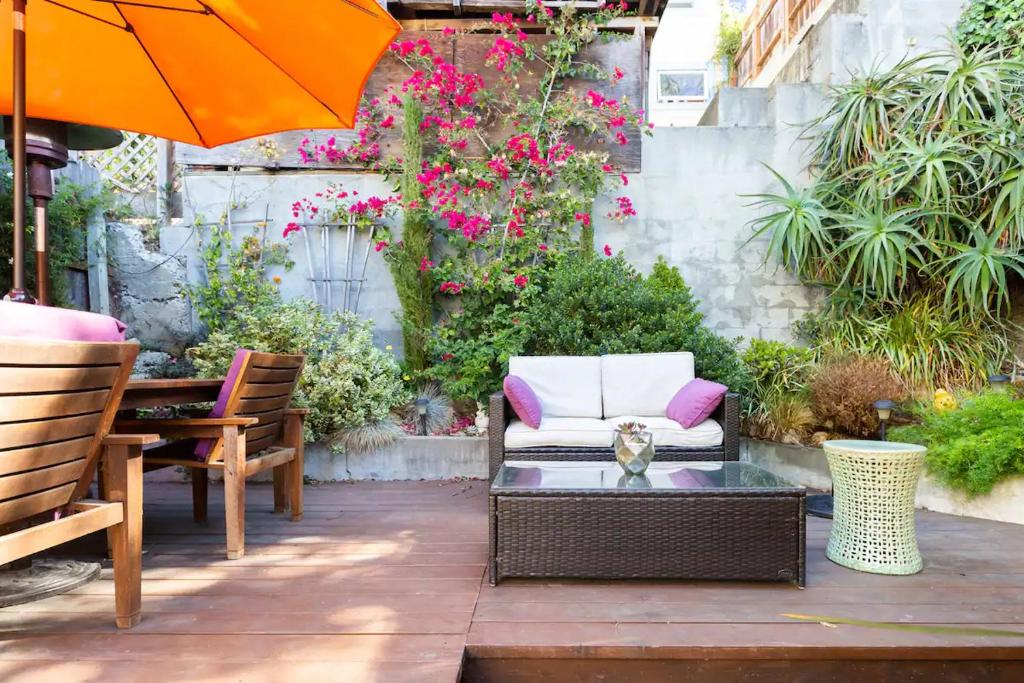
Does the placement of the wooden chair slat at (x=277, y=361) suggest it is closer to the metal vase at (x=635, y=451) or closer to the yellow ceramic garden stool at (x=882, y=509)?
the metal vase at (x=635, y=451)

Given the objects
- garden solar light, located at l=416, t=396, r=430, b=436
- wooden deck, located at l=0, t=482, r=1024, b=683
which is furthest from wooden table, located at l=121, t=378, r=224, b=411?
garden solar light, located at l=416, t=396, r=430, b=436

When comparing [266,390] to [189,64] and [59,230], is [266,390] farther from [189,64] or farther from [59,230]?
[59,230]

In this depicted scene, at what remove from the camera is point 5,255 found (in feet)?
14.1

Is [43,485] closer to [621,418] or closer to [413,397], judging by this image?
[621,418]

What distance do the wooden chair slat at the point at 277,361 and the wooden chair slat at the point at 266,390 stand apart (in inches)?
3.4

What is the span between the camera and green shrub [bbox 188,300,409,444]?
4395 millimetres

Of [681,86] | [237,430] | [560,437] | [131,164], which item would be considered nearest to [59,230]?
[131,164]

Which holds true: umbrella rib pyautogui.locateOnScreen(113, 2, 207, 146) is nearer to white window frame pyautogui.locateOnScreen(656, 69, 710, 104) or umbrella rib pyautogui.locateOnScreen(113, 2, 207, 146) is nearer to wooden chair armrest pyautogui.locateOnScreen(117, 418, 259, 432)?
wooden chair armrest pyautogui.locateOnScreen(117, 418, 259, 432)

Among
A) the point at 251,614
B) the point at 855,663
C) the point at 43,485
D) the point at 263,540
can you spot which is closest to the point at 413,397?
the point at 263,540

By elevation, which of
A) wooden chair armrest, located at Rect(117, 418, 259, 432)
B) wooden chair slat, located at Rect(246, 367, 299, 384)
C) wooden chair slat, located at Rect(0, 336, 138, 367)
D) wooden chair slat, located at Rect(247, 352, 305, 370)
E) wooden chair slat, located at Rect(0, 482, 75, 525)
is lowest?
wooden chair slat, located at Rect(0, 482, 75, 525)

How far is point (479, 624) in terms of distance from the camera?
2.06m

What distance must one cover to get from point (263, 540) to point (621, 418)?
2077 millimetres

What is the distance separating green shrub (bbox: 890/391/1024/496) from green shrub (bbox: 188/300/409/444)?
3.35 meters

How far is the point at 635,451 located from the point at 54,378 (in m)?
2.00
